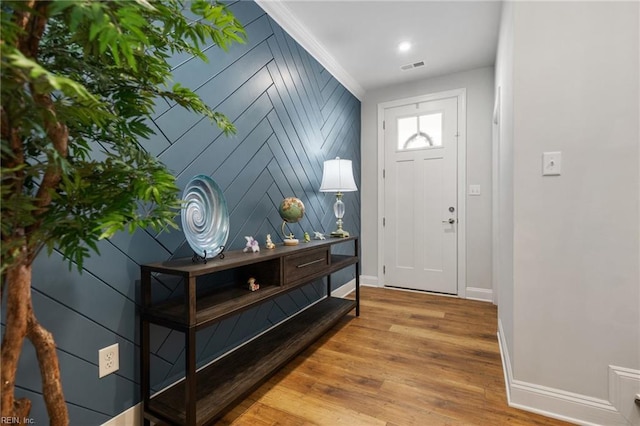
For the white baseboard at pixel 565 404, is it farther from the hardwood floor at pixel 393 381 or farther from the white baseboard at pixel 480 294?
the white baseboard at pixel 480 294

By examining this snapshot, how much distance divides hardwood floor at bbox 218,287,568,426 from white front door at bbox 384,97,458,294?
37.2 inches

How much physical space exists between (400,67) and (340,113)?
0.83 meters

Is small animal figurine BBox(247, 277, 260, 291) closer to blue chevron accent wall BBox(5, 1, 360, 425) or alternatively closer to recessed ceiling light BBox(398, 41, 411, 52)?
blue chevron accent wall BBox(5, 1, 360, 425)

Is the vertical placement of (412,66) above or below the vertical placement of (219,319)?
above

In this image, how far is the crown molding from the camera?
2.26 metres

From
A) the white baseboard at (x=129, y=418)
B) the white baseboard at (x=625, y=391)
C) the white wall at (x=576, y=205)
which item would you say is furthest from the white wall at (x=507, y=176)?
the white baseboard at (x=129, y=418)

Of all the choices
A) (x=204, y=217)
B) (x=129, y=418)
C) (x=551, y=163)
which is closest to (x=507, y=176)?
(x=551, y=163)

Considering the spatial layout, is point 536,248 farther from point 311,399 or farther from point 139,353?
point 139,353

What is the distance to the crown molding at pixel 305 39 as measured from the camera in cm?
226

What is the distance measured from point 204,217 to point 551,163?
5.95ft

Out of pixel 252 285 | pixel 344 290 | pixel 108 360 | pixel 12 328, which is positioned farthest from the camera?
pixel 344 290

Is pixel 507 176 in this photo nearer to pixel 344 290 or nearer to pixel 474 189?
pixel 474 189

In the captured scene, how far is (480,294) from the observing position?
3.38 meters

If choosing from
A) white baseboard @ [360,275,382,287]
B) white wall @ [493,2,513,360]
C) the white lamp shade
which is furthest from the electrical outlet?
white baseboard @ [360,275,382,287]
